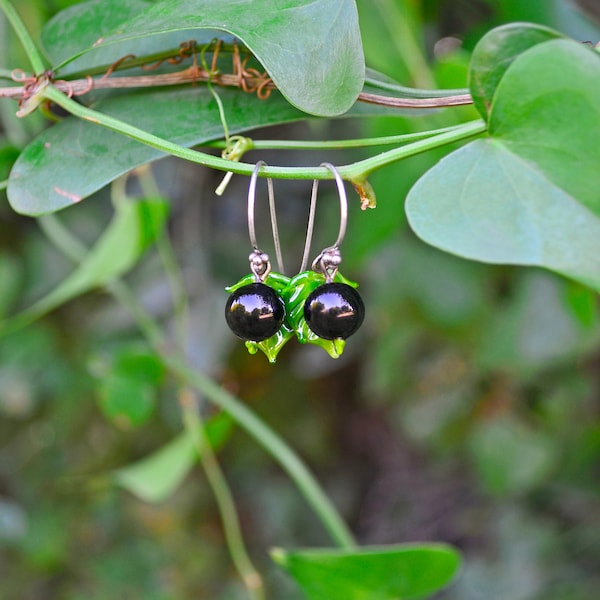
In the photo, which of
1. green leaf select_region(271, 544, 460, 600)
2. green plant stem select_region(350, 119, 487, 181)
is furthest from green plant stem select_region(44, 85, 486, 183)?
green leaf select_region(271, 544, 460, 600)

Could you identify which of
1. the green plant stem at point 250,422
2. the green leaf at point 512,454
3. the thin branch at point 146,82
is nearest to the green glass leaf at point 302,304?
the thin branch at point 146,82

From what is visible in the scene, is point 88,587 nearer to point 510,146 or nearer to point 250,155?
point 250,155

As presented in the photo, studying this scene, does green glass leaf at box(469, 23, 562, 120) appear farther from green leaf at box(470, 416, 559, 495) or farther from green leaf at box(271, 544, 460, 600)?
green leaf at box(470, 416, 559, 495)

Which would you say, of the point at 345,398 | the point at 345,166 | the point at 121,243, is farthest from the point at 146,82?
the point at 345,398

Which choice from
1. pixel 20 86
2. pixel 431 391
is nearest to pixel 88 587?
pixel 431 391

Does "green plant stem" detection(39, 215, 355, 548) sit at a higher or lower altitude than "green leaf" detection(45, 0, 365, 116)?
lower

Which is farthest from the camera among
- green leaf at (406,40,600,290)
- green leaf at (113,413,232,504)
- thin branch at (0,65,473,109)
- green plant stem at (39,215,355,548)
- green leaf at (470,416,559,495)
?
green leaf at (470,416,559,495)

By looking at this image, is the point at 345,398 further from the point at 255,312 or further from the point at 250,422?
the point at 255,312

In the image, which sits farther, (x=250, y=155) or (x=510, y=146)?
(x=250, y=155)
